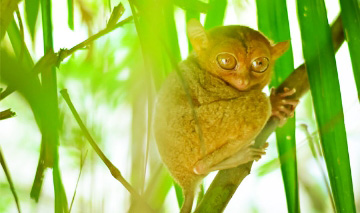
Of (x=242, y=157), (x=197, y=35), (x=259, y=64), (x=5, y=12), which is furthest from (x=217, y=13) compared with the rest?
(x=5, y=12)

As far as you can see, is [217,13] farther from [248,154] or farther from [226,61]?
[248,154]

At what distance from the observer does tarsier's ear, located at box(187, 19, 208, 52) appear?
1396 millimetres

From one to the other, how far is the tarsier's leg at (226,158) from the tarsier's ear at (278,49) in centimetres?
35

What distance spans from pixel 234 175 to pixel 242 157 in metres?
0.17

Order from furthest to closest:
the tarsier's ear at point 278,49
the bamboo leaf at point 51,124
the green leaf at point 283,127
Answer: the tarsier's ear at point 278,49, the green leaf at point 283,127, the bamboo leaf at point 51,124

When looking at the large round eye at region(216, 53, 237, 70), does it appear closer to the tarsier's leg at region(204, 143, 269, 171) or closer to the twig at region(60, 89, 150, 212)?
the tarsier's leg at region(204, 143, 269, 171)

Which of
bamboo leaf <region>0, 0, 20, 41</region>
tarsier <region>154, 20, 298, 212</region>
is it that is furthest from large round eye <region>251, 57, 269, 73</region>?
bamboo leaf <region>0, 0, 20, 41</region>

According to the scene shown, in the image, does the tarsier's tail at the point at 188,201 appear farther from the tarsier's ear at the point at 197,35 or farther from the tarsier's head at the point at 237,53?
the tarsier's ear at the point at 197,35

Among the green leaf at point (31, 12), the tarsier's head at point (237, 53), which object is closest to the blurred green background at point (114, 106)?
the green leaf at point (31, 12)

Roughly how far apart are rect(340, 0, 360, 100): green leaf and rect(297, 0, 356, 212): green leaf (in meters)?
0.05

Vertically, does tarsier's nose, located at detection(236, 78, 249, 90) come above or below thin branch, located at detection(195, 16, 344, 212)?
above

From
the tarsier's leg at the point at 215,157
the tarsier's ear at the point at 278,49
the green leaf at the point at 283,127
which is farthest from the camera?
the tarsier's leg at the point at 215,157

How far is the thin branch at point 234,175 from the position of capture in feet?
3.90

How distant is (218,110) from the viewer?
1.73m
